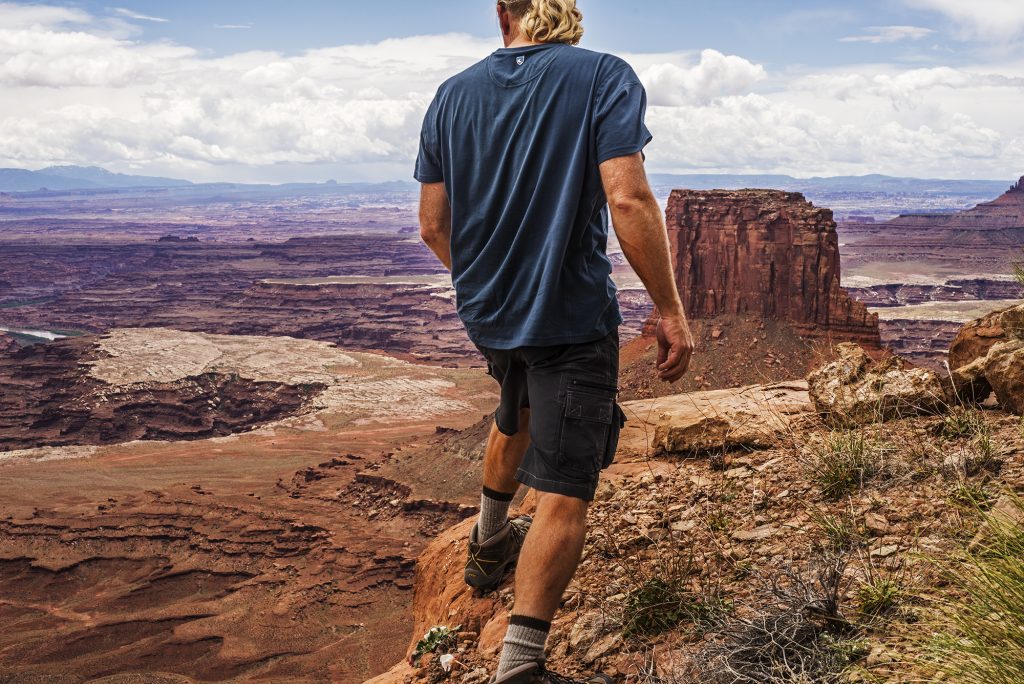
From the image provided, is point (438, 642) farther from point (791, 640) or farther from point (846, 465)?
point (846, 465)

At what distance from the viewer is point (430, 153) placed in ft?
8.50

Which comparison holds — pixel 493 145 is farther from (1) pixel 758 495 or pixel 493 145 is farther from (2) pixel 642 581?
(1) pixel 758 495

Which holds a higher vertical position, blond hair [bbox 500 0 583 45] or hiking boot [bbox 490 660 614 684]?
blond hair [bbox 500 0 583 45]

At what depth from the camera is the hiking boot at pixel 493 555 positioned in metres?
3.26

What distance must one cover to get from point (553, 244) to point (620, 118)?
36 centimetres

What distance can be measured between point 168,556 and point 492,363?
20083 mm

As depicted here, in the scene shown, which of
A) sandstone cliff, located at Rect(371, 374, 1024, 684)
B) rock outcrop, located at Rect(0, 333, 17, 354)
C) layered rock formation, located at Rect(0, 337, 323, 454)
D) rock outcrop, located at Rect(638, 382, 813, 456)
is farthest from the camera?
rock outcrop, located at Rect(0, 333, 17, 354)

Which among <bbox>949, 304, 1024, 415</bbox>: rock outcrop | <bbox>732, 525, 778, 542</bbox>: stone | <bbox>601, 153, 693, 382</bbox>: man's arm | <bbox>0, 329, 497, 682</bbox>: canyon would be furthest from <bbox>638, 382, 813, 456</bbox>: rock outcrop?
<bbox>0, 329, 497, 682</bbox>: canyon

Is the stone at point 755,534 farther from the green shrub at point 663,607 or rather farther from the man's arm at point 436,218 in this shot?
the man's arm at point 436,218

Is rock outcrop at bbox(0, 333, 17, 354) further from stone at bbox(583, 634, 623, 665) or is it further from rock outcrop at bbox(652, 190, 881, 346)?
stone at bbox(583, 634, 623, 665)

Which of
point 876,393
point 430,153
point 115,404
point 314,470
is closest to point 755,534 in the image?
point 876,393

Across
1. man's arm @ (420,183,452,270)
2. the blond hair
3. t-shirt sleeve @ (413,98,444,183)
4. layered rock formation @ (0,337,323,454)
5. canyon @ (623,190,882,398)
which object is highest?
the blond hair

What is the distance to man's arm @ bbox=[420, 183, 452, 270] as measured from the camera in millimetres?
2645

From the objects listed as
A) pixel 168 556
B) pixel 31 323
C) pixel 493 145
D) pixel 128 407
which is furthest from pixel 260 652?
pixel 31 323
